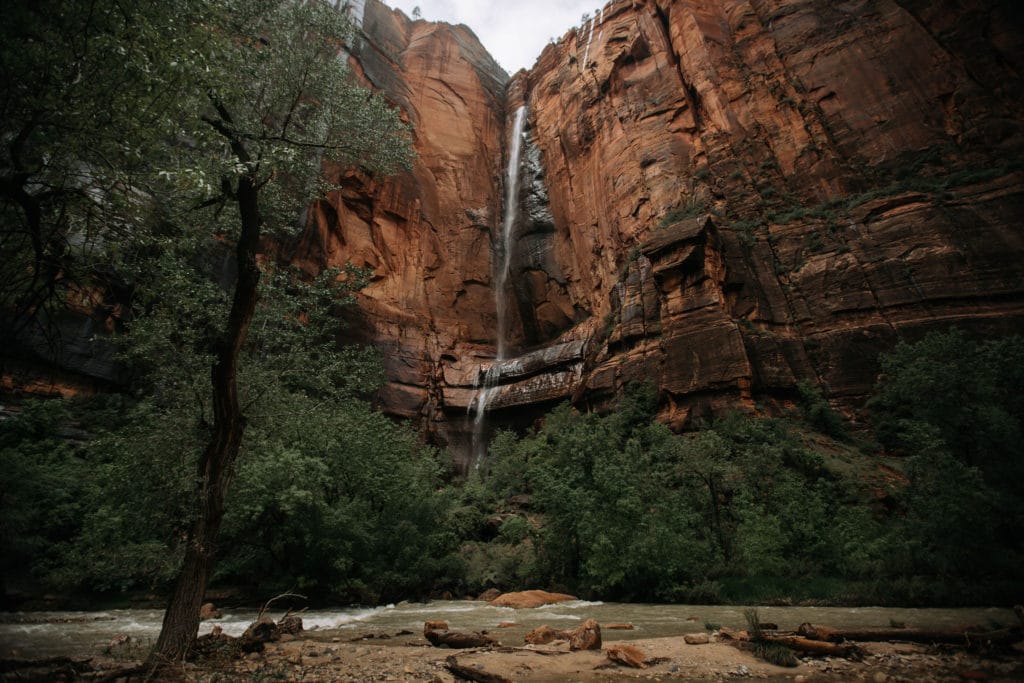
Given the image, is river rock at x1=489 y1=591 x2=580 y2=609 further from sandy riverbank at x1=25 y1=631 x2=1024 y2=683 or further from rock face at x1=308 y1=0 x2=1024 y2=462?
rock face at x1=308 y1=0 x2=1024 y2=462

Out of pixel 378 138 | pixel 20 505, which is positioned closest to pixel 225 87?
pixel 378 138

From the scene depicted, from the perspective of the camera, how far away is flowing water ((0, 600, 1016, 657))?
24.0 ft

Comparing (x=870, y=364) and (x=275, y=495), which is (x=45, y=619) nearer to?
(x=275, y=495)

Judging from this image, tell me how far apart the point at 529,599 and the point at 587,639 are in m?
7.25

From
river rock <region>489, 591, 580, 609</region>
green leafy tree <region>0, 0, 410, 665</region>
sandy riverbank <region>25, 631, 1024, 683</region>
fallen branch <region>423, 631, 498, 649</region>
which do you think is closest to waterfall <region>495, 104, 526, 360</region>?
river rock <region>489, 591, 580, 609</region>

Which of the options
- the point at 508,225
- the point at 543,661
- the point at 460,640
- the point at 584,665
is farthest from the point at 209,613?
the point at 508,225

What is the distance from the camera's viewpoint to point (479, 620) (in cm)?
966

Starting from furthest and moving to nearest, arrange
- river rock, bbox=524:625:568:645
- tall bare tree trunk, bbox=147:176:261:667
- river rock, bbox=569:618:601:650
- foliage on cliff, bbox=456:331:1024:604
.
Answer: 1. foliage on cliff, bbox=456:331:1024:604
2. river rock, bbox=524:625:568:645
3. river rock, bbox=569:618:601:650
4. tall bare tree trunk, bbox=147:176:261:667

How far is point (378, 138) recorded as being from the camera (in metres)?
9.73

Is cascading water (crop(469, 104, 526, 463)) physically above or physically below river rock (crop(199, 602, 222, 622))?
above

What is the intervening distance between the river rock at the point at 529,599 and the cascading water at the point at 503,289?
1841 centimetres

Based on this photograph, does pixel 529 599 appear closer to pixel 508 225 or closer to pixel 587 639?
pixel 587 639

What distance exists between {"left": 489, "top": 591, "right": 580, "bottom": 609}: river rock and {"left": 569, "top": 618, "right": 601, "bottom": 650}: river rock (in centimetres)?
658

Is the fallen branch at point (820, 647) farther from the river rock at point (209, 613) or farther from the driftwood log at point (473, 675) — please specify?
the river rock at point (209, 613)
